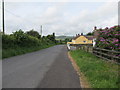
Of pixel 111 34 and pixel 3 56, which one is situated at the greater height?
pixel 111 34

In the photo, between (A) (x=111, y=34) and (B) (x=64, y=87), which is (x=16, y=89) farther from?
(A) (x=111, y=34)

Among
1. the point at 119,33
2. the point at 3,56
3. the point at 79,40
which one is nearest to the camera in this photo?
the point at 119,33

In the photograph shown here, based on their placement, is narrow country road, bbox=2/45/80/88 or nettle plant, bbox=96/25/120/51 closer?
narrow country road, bbox=2/45/80/88

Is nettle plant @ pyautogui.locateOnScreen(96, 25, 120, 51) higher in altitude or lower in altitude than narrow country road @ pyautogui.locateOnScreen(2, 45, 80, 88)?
higher

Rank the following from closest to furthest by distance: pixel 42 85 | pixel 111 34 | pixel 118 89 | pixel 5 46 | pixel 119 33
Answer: pixel 118 89, pixel 42 85, pixel 119 33, pixel 111 34, pixel 5 46

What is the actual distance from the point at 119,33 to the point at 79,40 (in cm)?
6981

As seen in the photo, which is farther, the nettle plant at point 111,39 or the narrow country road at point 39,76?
the nettle plant at point 111,39

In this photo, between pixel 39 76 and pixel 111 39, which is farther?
pixel 111 39

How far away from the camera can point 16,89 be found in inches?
158

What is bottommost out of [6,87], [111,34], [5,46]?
[6,87]

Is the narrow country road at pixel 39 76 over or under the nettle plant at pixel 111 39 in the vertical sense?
under

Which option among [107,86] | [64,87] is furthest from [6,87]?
[107,86]

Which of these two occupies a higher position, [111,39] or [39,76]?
[111,39]

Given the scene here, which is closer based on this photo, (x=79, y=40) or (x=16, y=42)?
(x=16, y=42)
